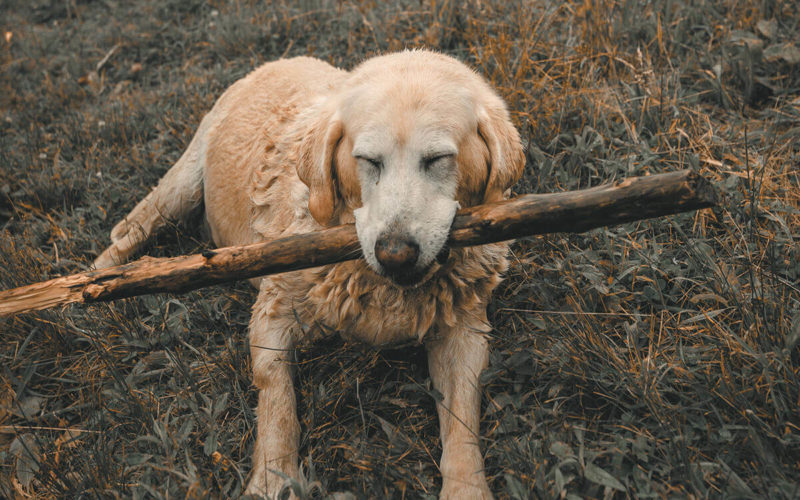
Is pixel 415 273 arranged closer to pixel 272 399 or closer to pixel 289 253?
pixel 289 253

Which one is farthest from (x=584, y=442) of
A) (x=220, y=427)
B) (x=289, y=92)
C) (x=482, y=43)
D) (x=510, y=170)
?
(x=482, y=43)

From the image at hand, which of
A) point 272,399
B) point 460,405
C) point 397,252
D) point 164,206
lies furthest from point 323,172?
point 164,206

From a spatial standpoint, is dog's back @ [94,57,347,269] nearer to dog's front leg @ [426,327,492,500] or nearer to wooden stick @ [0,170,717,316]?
wooden stick @ [0,170,717,316]

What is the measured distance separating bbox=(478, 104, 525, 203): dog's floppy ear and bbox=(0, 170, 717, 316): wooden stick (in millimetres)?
375

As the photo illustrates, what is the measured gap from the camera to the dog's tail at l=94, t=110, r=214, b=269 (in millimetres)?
3621

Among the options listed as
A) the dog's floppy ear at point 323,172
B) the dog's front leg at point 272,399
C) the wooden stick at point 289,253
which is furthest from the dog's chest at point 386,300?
the wooden stick at point 289,253

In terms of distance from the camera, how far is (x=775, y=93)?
352 cm

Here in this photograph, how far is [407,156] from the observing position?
7.20 feet

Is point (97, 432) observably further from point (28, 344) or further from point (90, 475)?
point (28, 344)

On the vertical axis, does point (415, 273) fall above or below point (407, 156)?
below

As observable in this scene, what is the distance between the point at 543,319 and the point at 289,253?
1.21 metres

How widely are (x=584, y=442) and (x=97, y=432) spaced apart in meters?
2.05

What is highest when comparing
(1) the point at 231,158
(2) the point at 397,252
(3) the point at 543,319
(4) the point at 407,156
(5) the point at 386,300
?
(4) the point at 407,156

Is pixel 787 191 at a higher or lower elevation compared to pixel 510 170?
lower
